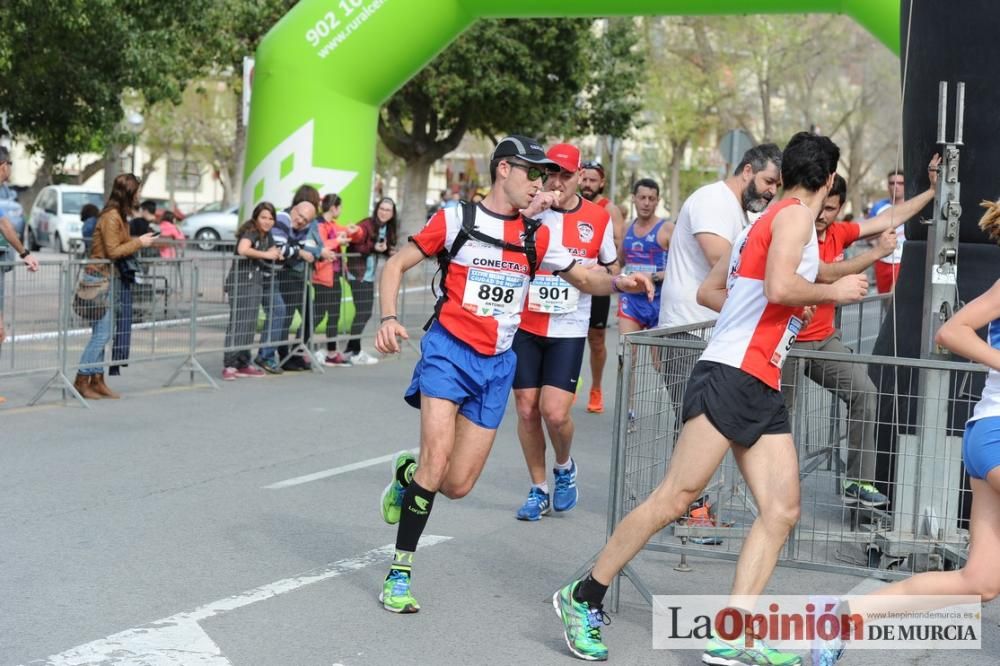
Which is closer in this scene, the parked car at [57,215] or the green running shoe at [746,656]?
the green running shoe at [746,656]

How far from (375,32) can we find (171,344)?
4271mm

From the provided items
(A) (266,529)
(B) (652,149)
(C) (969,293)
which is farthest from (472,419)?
(B) (652,149)

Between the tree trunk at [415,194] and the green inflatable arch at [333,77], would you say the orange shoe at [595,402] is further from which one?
the tree trunk at [415,194]

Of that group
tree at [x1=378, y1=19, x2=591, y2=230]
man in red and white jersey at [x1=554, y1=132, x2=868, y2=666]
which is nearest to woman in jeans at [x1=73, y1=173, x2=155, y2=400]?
man in red and white jersey at [x1=554, y1=132, x2=868, y2=666]

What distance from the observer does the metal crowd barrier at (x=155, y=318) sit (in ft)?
36.2

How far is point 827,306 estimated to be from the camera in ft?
25.7

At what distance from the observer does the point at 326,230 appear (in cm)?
1434

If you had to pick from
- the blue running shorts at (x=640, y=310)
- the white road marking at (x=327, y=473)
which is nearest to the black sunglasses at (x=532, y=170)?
the white road marking at (x=327, y=473)

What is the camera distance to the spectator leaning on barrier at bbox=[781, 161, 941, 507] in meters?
6.27

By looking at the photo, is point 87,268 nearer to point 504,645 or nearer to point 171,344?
point 171,344

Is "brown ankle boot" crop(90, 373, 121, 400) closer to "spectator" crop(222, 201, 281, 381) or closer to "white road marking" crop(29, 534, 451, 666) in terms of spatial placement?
"spectator" crop(222, 201, 281, 381)

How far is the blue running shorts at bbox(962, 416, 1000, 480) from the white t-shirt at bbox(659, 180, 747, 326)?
8.88 ft

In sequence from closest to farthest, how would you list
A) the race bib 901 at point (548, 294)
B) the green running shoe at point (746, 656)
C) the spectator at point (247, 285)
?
the green running shoe at point (746, 656)
the race bib 901 at point (548, 294)
the spectator at point (247, 285)

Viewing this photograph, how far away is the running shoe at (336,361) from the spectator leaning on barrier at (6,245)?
365 cm
